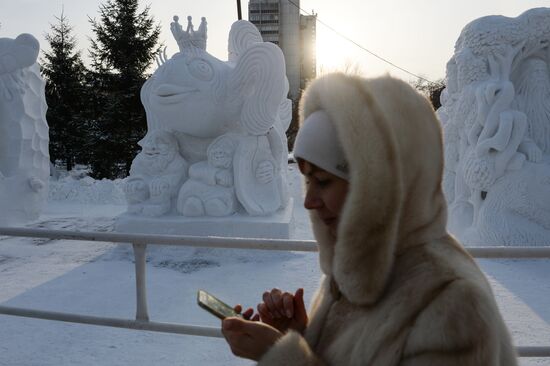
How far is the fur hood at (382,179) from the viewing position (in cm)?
85

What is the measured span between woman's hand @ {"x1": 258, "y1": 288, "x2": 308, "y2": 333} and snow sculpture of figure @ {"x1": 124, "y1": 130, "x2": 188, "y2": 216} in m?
3.89

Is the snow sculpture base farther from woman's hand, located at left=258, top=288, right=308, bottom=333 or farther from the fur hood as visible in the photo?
the fur hood

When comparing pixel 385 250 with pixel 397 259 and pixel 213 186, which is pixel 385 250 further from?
pixel 213 186

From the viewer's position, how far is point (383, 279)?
862 mm

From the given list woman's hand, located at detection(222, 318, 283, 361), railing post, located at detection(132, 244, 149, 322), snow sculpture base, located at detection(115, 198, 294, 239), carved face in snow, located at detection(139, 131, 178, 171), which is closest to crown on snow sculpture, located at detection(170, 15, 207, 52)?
carved face in snow, located at detection(139, 131, 178, 171)

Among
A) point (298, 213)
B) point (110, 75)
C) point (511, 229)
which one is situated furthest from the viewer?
point (110, 75)

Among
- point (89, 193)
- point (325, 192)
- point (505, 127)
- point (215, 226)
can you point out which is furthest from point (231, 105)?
point (89, 193)

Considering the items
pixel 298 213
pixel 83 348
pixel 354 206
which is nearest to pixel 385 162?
pixel 354 206

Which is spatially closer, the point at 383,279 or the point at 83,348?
the point at 383,279

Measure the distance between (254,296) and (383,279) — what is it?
2826 millimetres

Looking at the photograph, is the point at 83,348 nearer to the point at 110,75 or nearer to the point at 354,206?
the point at 354,206

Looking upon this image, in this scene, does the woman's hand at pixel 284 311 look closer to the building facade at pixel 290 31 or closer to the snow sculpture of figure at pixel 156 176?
the snow sculpture of figure at pixel 156 176

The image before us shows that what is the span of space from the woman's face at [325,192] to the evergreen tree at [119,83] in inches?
643

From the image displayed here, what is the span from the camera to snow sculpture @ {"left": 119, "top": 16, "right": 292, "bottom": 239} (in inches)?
190
